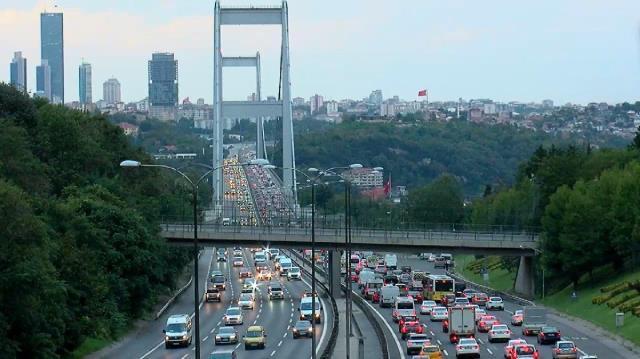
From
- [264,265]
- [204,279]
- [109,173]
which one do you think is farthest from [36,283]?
[264,265]

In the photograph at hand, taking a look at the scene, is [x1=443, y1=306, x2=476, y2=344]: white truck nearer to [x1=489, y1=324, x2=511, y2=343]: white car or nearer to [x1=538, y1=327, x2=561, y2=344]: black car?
[x1=489, y1=324, x2=511, y2=343]: white car

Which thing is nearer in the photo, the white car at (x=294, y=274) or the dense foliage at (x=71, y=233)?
the dense foliage at (x=71, y=233)

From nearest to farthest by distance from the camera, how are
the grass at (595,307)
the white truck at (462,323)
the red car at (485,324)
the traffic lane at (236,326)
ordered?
the traffic lane at (236,326) < the grass at (595,307) < the white truck at (462,323) < the red car at (485,324)

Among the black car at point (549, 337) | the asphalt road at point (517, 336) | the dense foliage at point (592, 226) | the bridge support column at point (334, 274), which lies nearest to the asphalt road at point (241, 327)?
the bridge support column at point (334, 274)

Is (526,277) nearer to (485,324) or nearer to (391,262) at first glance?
(485,324)

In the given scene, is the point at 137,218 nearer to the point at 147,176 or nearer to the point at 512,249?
the point at 512,249

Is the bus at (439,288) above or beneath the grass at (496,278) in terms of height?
above

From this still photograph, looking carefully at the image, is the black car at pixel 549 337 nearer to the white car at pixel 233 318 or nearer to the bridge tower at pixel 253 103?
the white car at pixel 233 318
